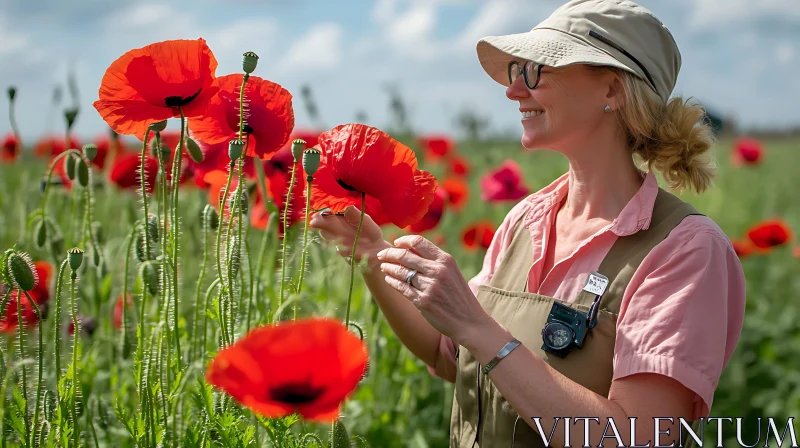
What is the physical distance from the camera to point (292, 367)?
881 mm

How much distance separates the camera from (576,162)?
180cm

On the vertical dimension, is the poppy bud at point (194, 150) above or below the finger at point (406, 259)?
above

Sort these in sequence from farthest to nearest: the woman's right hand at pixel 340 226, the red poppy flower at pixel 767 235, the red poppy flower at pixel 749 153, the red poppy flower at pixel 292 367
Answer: the red poppy flower at pixel 749 153 < the red poppy flower at pixel 767 235 < the woman's right hand at pixel 340 226 < the red poppy flower at pixel 292 367

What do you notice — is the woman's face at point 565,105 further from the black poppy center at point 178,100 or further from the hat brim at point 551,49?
the black poppy center at point 178,100

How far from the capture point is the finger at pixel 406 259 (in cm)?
141

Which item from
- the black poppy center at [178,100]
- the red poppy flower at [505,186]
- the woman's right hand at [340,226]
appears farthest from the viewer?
the red poppy flower at [505,186]

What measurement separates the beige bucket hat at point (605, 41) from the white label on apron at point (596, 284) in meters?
0.42

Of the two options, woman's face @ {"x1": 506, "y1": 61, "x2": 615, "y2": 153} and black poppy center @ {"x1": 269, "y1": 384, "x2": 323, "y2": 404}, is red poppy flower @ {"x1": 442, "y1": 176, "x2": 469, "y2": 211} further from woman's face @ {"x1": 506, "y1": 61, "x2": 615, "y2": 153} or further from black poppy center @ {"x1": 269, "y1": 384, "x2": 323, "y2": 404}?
black poppy center @ {"x1": 269, "y1": 384, "x2": 323, "y2": 404}

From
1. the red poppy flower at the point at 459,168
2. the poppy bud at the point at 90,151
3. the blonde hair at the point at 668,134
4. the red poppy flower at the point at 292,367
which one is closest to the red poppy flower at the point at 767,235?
the red poppy flower at the point at 459,168

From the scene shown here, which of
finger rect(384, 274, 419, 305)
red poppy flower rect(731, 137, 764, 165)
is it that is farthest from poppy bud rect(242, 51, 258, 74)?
red poppy flower rect(731, 137, 764, 165)

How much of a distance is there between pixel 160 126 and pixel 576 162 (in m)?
0.90

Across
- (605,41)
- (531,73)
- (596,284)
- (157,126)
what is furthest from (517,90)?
(157,126)

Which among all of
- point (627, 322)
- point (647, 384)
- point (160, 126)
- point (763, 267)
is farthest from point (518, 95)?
point (763, 267)

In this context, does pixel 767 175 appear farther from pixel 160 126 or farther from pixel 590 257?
pixel 160 126
